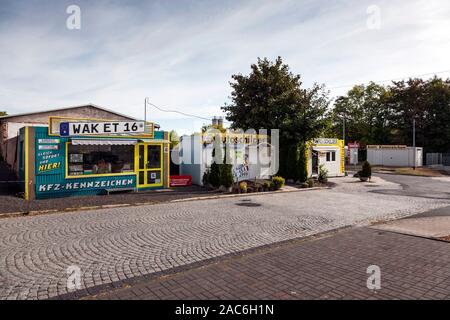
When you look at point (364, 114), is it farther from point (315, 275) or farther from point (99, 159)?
point (315, 275)

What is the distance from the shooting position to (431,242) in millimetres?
7543

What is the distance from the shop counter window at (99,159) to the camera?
13979 mm

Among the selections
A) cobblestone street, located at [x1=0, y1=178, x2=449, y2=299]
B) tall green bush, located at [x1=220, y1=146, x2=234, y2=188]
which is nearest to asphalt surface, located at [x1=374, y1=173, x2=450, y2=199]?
cobblestone street, located at [x1=0, y1=178, x2=449, y2=299]

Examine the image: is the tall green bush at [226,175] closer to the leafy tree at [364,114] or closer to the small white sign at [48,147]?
the small white sign at [48,147]

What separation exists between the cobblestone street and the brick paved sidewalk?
644mm

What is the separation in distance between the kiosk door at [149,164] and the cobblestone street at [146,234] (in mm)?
4140

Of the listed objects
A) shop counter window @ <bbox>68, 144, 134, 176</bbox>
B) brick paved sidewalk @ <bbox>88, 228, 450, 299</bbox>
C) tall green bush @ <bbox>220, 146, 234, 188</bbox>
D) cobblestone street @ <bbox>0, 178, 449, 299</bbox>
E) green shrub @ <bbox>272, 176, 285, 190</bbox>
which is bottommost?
brick paved sidewalk @ <bbox>88, 228, 450, 299</bbox>

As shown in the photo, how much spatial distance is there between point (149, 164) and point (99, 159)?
8.75 feet

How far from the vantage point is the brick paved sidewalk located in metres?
4.69

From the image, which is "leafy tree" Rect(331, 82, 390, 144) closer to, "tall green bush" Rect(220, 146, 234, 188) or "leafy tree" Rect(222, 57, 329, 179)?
"leafy tree" Rect(222, 57, 329, 179)

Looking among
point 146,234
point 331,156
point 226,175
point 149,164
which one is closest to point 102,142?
point 149,164

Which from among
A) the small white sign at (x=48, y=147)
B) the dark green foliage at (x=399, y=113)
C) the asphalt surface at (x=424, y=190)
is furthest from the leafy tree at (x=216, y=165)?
the dark green foliage at (x=399, y=113)

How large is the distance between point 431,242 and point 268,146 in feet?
49.4
